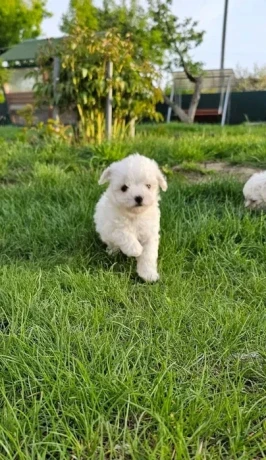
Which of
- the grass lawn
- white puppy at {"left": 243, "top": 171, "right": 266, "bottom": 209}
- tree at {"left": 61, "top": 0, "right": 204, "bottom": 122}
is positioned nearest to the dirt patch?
white puppy at {"left": 243, "top": 171, "right": 266, "bottom": 209}

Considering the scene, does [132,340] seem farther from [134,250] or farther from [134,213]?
[134,213]

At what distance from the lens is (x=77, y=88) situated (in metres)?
6.48

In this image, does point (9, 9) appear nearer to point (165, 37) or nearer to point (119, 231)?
point (165, 37)

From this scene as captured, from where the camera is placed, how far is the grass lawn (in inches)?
49.5

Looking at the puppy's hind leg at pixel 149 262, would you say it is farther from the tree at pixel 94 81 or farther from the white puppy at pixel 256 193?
the tree at pixel 94 81

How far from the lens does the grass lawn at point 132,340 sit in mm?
1258

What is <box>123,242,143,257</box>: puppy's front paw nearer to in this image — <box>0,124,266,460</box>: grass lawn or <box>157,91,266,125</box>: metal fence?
<box>0,124,266,460</box>: grass lawn

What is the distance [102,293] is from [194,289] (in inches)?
19.2

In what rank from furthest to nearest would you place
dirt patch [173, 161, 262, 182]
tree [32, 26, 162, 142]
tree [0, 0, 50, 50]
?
1. tree [0, 0, 50, 50]
2. tree [32, 26, 162, 142]
3. dirt patch [173, 161, 262, 182]

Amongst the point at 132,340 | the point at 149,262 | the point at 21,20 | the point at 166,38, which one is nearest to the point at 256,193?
the point at 149,262

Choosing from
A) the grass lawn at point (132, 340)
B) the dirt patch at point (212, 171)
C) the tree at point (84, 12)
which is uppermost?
the tree at point (84, 12)

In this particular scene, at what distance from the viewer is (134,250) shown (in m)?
2.64

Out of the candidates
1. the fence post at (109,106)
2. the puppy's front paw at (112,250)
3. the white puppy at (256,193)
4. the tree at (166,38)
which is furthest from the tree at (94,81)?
the tree at (166,38)

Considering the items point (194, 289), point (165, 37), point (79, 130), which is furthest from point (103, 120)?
point (165, 37)
